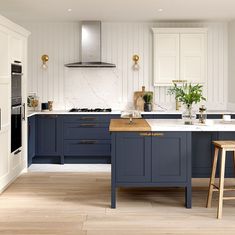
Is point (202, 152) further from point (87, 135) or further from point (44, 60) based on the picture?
point (44, 60)

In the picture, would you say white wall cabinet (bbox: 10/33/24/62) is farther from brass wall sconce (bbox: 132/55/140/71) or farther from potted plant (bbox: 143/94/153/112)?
potted plant (bbox: 143/94/153/112)

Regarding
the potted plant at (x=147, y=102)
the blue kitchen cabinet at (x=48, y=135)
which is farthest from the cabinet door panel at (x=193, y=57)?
the blue kitchen cabinet at (x=48, y=135)

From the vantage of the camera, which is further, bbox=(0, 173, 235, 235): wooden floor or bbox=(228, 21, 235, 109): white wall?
bbox=(228, 21, 235, 109): white wall

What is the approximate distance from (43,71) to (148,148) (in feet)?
12.4

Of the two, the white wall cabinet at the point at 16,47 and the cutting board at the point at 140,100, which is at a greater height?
the white wall cabinet at the point at 16,47

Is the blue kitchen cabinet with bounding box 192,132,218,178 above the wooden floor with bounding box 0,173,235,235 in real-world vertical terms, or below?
above

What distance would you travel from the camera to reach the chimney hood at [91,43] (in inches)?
295

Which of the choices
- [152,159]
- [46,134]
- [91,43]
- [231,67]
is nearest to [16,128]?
[46,134]

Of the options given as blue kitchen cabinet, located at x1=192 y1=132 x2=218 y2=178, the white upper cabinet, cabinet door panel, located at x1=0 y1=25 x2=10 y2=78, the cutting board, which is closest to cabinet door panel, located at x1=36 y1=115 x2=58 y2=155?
the white upper cabinet

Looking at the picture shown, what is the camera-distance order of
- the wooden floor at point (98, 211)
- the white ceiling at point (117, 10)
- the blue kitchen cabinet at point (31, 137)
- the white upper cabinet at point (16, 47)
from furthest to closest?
the blue kitchen cabinet at point (31, 137) → the white ceiling at point (117, 10) → the white upper cabinet at point (16, 47) → the wooden floor at point (98, 211)

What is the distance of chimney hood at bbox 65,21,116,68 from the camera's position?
748 cm

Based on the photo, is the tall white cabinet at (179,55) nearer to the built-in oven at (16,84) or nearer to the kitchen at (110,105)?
the kitchen at (110,105)

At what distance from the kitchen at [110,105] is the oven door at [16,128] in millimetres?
50

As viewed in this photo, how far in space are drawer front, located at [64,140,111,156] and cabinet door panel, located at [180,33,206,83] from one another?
177 centimetres
